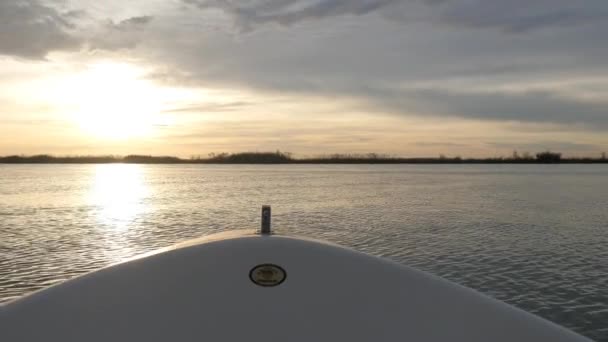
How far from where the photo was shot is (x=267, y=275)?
2.96m

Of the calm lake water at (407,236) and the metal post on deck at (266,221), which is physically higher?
the metal post on deck at (266,221)

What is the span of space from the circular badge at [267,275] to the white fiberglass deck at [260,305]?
0.01 meters

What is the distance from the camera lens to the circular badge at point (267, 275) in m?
2.94

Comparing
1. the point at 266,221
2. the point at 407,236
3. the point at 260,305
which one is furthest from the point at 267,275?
the point at 407,236

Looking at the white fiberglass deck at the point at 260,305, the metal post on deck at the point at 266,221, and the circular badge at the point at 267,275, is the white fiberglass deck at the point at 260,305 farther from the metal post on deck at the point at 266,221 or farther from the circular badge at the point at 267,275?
the metal post on deck at the point at 266,221

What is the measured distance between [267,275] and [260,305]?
186 millimetres

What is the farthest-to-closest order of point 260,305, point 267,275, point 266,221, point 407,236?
point 407,236, point 266,221, point 267,275, point 260,305

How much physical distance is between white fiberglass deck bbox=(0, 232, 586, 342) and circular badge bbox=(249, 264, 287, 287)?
0.01 m

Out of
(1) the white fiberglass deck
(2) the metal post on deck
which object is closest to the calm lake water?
(1) the white fiberglass deck

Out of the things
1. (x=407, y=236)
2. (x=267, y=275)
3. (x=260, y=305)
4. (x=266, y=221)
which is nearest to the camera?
(x=260, y=305)

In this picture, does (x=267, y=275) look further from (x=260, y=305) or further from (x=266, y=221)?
(x=266, y=221)

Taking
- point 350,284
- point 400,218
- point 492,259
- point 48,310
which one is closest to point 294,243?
point 350,284

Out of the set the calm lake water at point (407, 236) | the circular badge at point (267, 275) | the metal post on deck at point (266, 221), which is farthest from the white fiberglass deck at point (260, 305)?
the calm lake water at point (407, 236)

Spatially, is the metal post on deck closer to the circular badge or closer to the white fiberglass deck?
the white fiberglass deck
